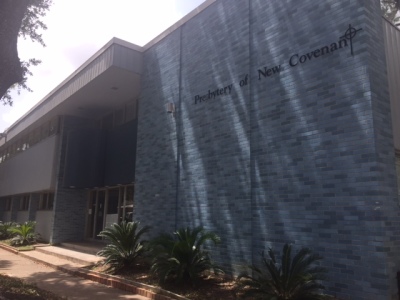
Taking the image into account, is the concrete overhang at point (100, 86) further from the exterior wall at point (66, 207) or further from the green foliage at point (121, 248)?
the green foliage at point (121, 248)

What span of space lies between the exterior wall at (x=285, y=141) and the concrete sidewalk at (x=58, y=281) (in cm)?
244

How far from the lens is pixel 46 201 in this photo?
786 inches

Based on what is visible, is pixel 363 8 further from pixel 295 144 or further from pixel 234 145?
pixel 234 145

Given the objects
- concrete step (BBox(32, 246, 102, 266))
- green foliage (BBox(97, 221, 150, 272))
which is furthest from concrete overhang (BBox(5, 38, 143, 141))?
concrete step (BBox(32, 246, 102, 266))

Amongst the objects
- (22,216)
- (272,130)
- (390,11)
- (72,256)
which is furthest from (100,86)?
(390,11)

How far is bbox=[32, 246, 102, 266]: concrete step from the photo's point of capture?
11.6 metres

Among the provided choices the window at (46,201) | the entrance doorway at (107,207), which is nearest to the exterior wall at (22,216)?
the window at (46,201)

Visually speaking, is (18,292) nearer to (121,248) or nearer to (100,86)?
(121,248)

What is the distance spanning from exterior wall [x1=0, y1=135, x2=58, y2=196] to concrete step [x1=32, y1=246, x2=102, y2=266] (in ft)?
11.1

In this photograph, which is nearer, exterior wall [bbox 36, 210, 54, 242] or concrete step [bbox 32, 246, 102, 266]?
concrete step [bbox 32, 246, 102, 266]

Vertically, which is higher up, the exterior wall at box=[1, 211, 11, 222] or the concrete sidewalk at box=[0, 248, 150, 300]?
the exterior wall at box=[1, 211, 11, 222]

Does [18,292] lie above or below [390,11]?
below

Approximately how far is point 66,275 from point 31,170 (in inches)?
454

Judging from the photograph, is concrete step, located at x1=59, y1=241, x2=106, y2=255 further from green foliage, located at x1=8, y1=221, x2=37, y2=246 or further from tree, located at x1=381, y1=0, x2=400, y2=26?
tree, located at x1=381, y1=0, x2=400, y2=26
